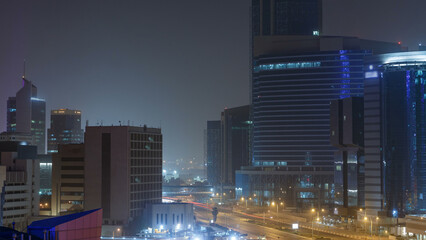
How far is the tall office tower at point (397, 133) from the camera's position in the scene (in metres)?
182

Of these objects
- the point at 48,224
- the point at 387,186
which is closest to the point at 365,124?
the point at 387,186

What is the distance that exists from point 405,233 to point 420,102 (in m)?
43.2

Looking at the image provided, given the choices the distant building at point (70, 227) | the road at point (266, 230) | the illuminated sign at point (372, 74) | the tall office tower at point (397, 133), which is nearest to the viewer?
the distant building at point (70, 227)

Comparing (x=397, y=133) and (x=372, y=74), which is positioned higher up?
(x=372, y=74)

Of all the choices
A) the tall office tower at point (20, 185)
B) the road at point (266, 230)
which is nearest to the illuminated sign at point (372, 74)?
the road at point (266, 230)

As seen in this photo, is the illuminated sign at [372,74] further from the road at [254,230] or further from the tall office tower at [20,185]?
the tall office tower at [20,185]

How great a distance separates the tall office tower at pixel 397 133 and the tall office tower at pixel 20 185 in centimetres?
8939

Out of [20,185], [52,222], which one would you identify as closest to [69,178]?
[20,185]

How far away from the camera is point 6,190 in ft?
554

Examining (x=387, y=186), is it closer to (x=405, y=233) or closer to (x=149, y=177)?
(x=405, y=233)

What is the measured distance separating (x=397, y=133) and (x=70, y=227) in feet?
482

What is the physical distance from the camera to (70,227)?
51.3 m

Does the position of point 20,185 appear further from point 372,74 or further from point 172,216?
point 372,74

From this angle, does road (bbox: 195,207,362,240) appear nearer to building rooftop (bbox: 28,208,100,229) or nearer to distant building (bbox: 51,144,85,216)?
distant building (bbox: 51,144,85,216)
